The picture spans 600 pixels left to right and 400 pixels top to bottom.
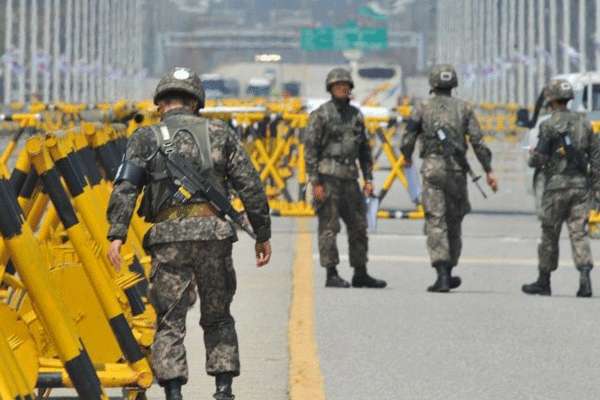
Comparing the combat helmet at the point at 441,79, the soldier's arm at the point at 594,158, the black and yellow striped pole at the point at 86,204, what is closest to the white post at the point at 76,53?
the combat helmet at the point at 441,79

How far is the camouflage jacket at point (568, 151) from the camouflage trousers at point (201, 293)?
264 inches

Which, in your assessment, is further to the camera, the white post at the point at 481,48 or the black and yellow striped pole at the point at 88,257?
the white post at the point at 481,48

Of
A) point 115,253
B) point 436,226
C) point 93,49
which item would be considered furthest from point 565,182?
point 93,49

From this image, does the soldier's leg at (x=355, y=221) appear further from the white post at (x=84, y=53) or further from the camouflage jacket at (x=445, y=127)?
the white post at (x=84, y=53)

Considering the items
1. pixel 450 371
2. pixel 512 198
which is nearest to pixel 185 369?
pixel 450 371

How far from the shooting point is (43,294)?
26.2 ft

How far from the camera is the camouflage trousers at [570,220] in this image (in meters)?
16.2

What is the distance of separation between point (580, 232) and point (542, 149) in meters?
0.66

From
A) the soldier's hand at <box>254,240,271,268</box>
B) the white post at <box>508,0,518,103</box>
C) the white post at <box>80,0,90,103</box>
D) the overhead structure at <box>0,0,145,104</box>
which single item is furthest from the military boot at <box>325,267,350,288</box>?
the white post at <box>80,0,90,103</box>

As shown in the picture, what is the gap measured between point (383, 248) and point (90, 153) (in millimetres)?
10954

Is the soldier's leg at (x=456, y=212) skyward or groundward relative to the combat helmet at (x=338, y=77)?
groundward

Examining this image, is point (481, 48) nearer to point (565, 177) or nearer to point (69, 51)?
point (69, 51)

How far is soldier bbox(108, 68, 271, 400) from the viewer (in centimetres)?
961

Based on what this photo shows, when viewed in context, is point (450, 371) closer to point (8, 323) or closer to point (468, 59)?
point (8, 323)
